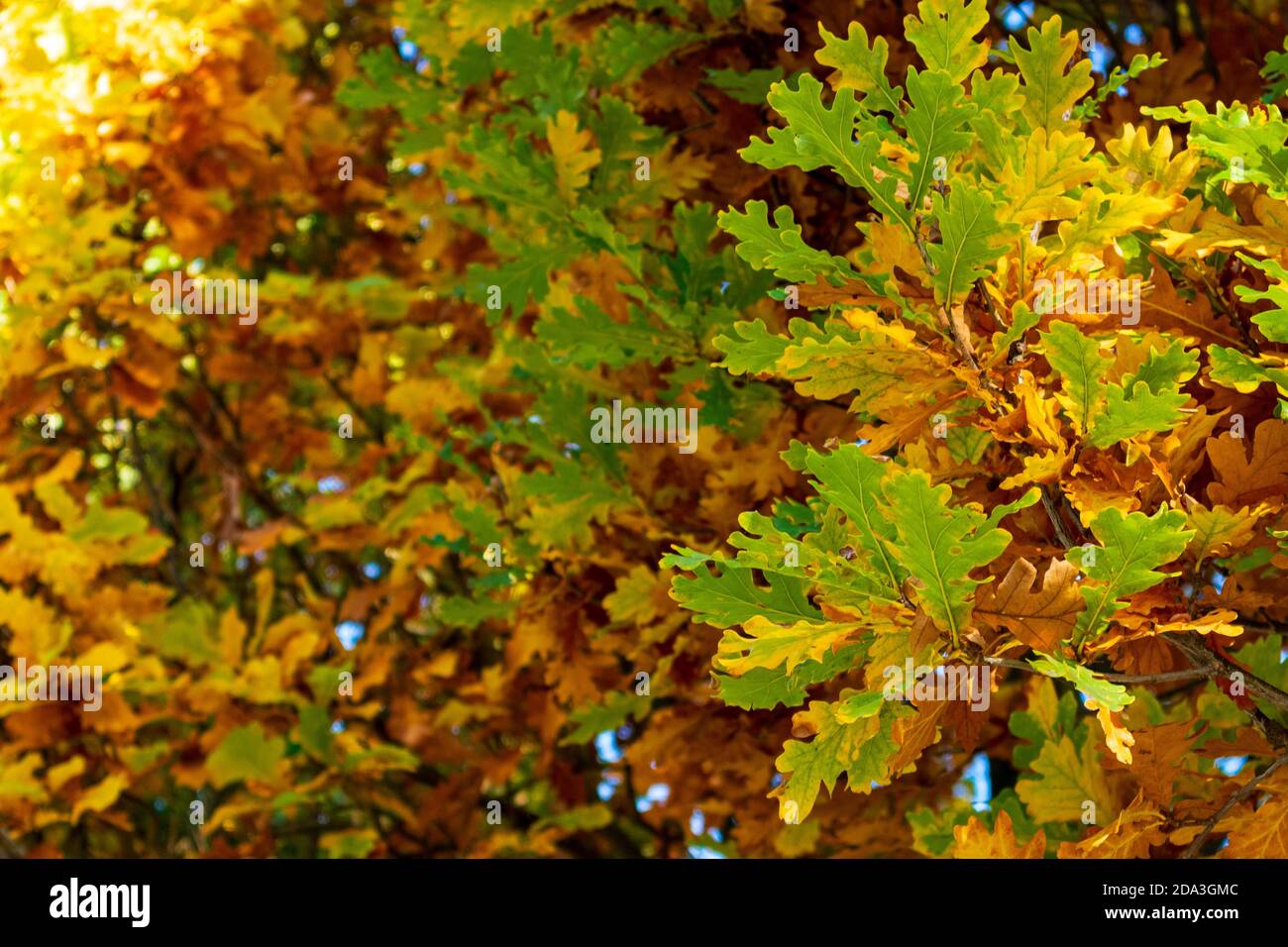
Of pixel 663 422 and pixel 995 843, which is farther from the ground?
pixel 663 422

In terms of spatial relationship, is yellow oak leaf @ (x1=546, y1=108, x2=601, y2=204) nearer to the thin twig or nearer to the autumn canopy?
the autumn canopy

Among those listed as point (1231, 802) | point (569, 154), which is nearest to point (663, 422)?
point (569, 154)

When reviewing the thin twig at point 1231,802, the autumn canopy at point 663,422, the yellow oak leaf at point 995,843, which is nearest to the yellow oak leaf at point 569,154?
the autumn canopy at point 663,422

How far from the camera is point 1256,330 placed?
1.82 metres

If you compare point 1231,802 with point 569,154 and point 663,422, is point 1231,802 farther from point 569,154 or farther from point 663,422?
point 569,154

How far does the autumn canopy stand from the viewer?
1.52m

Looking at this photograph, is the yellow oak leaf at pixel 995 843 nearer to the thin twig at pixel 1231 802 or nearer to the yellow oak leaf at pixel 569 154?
the thin twig at pixel 1231 802

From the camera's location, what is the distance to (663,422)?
8.77ft

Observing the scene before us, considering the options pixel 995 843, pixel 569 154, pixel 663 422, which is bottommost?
pixel 995 843

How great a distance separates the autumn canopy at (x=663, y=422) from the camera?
1.52 meters

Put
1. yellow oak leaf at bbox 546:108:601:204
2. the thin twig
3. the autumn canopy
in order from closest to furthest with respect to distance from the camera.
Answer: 1. the autumn canopy
2. the thin twig
3. yellow oak leaf at bbox 546:108:601:204

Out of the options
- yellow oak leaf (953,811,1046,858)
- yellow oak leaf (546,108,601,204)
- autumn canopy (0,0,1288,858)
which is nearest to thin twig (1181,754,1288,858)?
autumn canopy (0,0,1288,858)

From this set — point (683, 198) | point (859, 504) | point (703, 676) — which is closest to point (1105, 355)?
point (859, 504)

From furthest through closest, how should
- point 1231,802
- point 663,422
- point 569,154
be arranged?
point 663,422
point 569,154
point 1231,802
